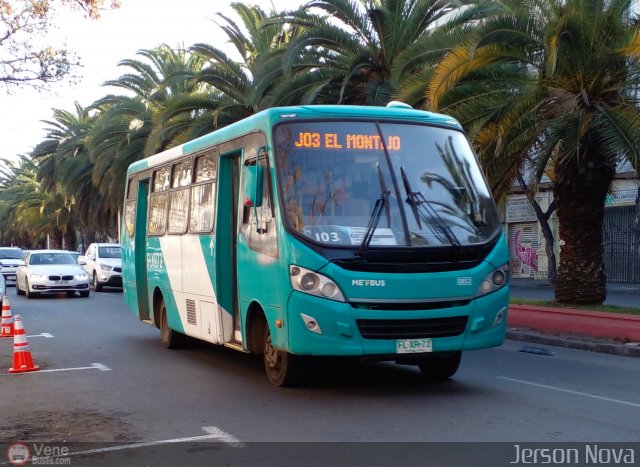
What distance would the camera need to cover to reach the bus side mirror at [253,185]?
8.89 m

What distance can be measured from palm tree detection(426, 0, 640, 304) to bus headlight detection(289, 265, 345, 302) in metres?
6.98

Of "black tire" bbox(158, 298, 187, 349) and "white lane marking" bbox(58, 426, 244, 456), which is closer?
"white lane marking" bbox(58, 426, 244, 456)

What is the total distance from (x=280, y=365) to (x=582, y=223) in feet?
28.4

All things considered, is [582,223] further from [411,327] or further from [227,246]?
[411,327]

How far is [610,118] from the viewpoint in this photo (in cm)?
1367

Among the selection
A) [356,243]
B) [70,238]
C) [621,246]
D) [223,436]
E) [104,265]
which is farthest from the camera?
[70,238]

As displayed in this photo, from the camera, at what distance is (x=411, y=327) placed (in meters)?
8.29

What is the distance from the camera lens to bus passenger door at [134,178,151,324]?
46.8 feet

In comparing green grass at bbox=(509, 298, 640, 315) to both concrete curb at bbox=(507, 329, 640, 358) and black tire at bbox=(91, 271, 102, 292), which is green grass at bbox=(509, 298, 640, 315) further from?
black tire at bbox=(91, 271, 102, 292)

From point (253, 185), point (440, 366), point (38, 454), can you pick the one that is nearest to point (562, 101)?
point (440, 366)

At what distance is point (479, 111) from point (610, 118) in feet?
7.80

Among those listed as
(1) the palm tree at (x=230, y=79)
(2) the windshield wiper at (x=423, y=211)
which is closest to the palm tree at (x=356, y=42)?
(1) the palm tree at (x=230, y=79)

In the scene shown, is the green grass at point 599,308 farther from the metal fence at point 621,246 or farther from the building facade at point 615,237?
the metal fence at point 621,246

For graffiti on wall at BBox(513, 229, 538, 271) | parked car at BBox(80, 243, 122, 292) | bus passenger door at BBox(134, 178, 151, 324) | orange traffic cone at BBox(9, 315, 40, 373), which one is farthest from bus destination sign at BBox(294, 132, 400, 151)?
graffiti on wall at BBox(513, 229, 538, 271)
